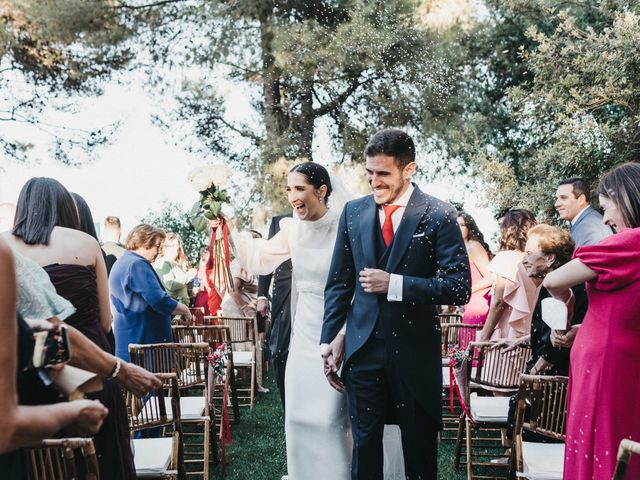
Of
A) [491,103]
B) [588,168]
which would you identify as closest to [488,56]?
[491,103]

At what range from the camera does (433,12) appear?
1378 centimetres

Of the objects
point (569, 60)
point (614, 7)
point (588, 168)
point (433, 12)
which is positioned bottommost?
point (588, 168)

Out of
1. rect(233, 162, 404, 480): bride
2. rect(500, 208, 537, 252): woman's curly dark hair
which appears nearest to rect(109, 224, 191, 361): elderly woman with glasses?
rect(233, 162, 404, 480): bride

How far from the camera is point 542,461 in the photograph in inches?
139

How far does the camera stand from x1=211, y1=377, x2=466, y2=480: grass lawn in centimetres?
549

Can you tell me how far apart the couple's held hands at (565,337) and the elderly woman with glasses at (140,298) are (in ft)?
10.2

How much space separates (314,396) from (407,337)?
1.10m

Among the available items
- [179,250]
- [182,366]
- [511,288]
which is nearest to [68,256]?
[182,366]

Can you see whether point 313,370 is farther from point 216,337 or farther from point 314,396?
point 216,337

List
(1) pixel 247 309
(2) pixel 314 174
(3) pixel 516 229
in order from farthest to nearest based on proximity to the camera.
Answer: (1) pixel 247 309 < (3) pixel 516 229 < (2) pixel 314 174

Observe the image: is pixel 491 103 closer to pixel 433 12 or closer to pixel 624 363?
pixel 433 12

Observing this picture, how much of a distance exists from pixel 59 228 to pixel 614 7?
360 inches

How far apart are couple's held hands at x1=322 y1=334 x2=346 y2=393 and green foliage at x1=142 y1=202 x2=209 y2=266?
1185 cm

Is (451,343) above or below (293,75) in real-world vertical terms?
below
